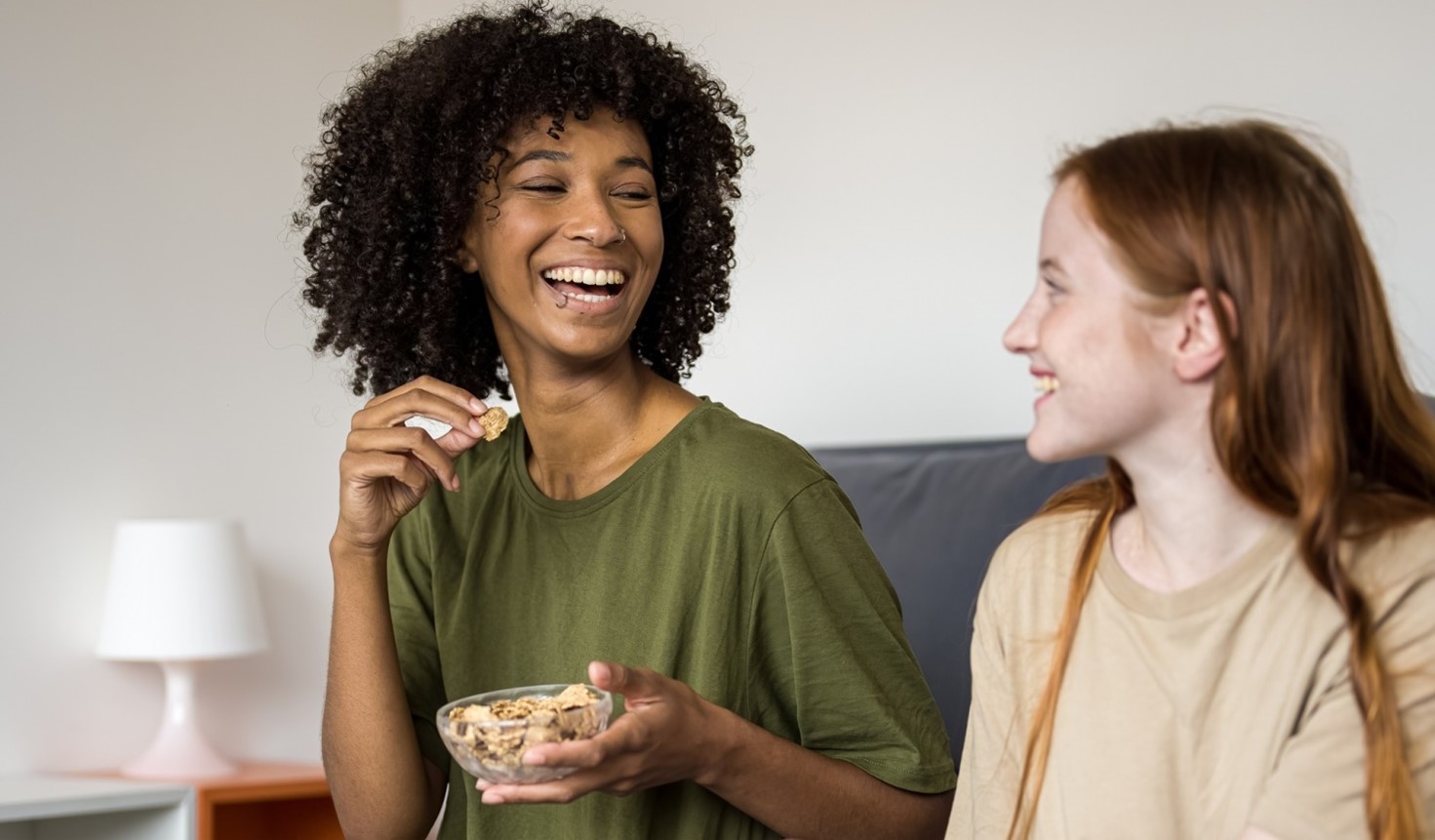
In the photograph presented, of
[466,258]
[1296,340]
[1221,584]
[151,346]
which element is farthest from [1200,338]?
[151,346]

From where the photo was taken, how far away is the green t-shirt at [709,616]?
59.9 inches

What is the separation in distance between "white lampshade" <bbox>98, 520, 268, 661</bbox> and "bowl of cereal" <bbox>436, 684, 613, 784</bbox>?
2.02 meters

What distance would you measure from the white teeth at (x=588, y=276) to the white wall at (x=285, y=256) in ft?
4.50

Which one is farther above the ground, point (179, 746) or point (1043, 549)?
point (1043, 549)

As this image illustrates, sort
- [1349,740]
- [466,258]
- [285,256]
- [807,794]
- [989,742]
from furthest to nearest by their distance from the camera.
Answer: [285,256] < [466,258] < [807,794] < [989,742] < [1349,740]

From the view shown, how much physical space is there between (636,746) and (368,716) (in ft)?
1.68

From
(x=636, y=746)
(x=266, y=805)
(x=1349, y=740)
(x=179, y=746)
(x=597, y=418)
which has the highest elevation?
(x=597, y=418)

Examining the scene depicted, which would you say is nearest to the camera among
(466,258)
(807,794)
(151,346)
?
(807,794)

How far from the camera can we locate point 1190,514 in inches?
44.4

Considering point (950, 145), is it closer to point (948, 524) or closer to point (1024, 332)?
point (948, 524)

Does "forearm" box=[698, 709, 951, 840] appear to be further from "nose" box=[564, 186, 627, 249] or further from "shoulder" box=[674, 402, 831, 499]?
"nose" box=[564, 186, 627, 249]

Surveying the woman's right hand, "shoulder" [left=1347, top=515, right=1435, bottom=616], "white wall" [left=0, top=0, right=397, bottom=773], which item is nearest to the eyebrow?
the woman's right hand

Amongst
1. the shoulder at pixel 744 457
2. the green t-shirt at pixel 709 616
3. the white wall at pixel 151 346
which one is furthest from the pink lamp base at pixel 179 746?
the shoulder at pixel 744 457

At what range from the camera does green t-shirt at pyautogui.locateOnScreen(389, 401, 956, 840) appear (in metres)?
1.52
